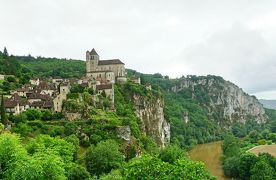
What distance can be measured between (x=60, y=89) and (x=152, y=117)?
37.8 metres

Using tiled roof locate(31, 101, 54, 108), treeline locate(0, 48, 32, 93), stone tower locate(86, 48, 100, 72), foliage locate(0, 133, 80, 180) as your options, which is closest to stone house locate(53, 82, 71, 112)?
tiled roof locate(31, 101, 54, 108)

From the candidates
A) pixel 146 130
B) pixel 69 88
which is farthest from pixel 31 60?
pixel 69 88

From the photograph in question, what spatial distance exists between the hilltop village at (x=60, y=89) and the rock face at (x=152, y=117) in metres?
7.24

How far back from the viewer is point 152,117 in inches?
4500

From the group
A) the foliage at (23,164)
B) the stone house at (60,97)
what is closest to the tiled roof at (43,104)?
the stone house at (60,97)

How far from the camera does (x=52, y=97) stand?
80.3m

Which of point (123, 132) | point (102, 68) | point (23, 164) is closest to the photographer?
point (23, 164)

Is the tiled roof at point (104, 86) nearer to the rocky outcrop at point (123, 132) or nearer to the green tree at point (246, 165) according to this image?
the rocky outcrop at point (123, 132)

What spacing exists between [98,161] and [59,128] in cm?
1266

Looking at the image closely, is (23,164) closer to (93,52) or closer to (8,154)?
(8,154)

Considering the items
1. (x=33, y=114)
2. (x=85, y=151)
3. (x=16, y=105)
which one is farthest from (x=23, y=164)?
(x=16, y=105)

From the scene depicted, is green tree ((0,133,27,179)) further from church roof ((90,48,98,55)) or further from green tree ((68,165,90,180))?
church roof ((90,48,98,55))

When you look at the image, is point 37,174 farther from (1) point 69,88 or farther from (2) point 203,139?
(2) point 203,139

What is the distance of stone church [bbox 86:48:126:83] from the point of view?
4141 inches
